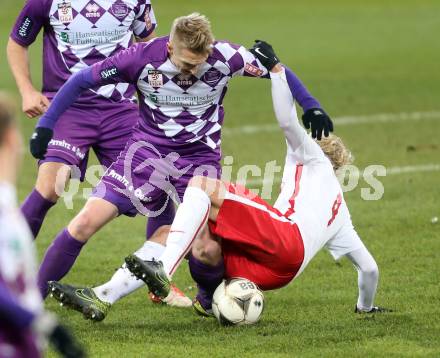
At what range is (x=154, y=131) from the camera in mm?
6781

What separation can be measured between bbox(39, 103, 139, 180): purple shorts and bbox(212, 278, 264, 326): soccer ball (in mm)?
1448

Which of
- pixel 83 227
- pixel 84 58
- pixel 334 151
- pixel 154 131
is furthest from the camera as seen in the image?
pixel 84 58

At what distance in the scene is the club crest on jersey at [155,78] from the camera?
6.60 m

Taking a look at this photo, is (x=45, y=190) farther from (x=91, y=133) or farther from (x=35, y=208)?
(x=91, y=133)

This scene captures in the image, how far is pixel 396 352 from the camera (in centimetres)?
582

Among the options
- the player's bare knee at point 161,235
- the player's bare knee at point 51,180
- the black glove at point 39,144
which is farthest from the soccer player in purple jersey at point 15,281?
the player's bare knee at point 51,180

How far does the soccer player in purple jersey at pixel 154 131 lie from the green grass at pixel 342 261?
0.41m

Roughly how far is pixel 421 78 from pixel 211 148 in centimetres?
1175

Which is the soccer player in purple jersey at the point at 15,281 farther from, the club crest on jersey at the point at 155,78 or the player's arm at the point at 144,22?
the player's arm at the point at 144,22

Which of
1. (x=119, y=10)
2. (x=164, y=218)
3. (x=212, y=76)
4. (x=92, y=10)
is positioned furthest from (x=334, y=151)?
(x=92, y=10)

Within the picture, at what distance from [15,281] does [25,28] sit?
403cm

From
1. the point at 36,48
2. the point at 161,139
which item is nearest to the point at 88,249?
the point at 161,139

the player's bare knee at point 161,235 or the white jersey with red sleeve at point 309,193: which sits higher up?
the white jersey with red sleeve at point 309,193

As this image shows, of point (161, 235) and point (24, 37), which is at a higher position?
point (24, 37)
